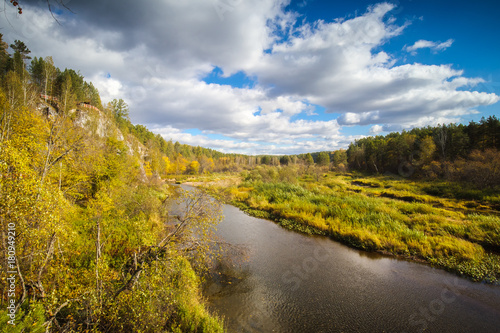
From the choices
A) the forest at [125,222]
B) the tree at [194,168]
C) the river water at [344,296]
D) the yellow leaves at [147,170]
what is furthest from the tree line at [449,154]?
the tree at [194,168]

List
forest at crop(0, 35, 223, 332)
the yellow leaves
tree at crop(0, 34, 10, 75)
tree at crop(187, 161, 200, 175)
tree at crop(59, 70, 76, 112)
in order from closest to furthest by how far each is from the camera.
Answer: forest at crop(0, 35, 223, 332), tree at crop(59, 70, 76, 112), tree at crop(0, 34, 10, 75), the yellow leaves, tree at crop(187, 161, 200, 175)

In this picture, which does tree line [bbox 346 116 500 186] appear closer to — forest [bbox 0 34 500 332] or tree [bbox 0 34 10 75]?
forest [bbox 0 34 500 332]

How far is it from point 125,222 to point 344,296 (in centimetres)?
1280

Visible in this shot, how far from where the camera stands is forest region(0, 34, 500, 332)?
14.3 ft

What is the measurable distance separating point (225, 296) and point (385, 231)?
13206 mm

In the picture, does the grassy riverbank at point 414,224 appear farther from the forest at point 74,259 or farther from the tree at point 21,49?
the tree at point 21,49

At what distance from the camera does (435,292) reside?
28.8 feet

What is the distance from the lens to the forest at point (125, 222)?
14.3ft

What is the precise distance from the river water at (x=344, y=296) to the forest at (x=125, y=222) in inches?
51.0

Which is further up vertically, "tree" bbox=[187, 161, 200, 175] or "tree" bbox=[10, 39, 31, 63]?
"tree" bbox=[10, 39, 31, 63]

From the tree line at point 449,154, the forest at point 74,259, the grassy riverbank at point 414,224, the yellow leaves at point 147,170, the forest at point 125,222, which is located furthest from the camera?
the yellow leaves at point 147,170

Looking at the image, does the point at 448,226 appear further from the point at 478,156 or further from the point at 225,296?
the point at 478,156

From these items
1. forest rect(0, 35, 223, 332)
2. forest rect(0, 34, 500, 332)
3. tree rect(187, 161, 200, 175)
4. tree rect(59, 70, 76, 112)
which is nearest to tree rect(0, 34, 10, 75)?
forest rect(0, 34, 500, 332)

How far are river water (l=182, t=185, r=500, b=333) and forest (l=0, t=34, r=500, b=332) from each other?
1.30 meters
